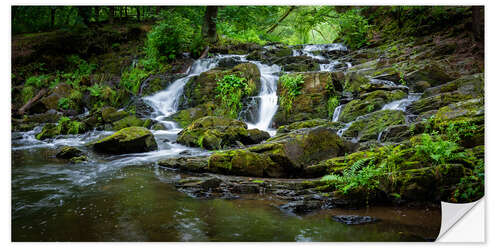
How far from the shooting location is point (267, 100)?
29.9ft

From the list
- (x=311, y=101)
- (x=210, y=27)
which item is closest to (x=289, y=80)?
(x=311, y=101)

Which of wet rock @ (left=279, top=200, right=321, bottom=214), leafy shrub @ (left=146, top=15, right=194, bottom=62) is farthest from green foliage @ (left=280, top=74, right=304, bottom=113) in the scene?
wet rock @ (left=279, top=200, right=321, bottom=214)

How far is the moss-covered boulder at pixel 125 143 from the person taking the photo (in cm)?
627

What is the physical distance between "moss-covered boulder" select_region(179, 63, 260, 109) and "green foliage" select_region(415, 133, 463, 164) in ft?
20.0

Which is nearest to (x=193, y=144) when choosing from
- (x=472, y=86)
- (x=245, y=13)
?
(x=245, y=13)

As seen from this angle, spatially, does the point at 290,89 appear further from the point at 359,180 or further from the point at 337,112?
the point at 359,180

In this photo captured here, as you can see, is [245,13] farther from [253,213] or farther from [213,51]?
[253,213]

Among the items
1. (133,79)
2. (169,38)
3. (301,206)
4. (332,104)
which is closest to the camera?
(301,206)

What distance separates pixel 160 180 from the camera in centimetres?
457

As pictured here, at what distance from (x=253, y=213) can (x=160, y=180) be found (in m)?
1.89

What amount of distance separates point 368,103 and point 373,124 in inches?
51.3

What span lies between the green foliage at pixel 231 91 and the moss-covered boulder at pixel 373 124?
3.60 m

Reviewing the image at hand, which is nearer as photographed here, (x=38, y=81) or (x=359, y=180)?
(x=359, y=180)

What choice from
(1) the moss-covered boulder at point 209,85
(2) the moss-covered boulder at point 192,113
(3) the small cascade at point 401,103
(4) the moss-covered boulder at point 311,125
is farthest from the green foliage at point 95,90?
(3) the small cascade at point 401,103
